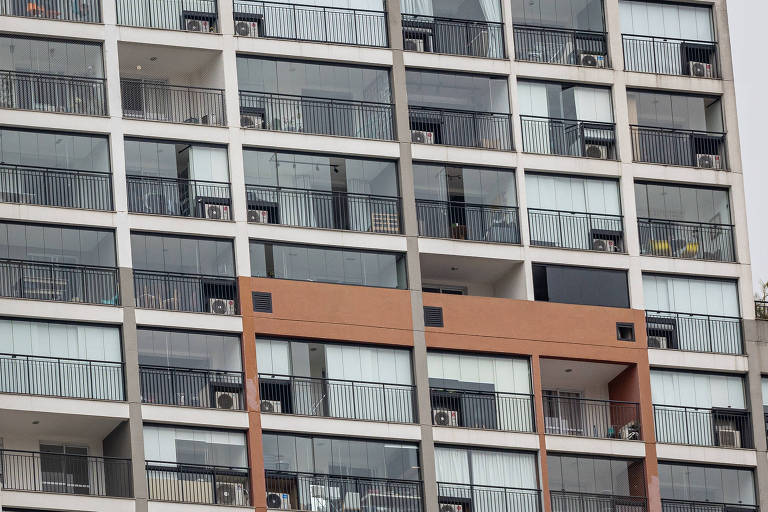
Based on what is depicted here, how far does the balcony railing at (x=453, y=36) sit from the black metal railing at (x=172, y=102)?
726 cm

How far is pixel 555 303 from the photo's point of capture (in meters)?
92.8

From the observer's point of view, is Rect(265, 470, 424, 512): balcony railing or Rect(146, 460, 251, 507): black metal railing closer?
Rect(146, 460, 251, 507): black metal railing

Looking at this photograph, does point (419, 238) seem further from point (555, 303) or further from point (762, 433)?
point (762, 433)

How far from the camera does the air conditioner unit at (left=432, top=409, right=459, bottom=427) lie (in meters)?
90.4

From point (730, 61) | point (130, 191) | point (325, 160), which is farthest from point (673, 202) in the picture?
point (130, 191)

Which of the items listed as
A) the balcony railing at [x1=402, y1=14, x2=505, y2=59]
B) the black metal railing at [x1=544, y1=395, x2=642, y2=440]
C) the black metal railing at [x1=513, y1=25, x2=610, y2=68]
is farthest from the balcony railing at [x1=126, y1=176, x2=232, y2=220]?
the black metal railing at [x1=544, y1=395, x2=642, y2=440]

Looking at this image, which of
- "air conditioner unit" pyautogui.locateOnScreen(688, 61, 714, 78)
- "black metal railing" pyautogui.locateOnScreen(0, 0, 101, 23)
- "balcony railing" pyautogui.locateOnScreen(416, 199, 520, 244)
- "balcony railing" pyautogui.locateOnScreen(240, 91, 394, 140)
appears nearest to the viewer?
"black metal railing" pyautogui.locateOnScreen(0, 0, 101, 23)

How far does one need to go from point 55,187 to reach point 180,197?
413 cm

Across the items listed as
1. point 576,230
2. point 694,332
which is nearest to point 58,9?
point 576,230

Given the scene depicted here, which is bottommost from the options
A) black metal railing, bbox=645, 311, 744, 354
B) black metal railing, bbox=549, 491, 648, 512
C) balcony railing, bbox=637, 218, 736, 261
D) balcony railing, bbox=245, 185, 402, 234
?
black metal railing, bbox=549, 491, 648, 512

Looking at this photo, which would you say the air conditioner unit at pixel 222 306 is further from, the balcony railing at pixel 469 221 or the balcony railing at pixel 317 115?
the balcony railing at pixel 469 221

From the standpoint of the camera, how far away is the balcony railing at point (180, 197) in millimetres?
89875

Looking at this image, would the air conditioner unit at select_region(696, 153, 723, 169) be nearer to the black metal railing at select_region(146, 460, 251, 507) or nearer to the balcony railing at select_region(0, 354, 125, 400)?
the black metal railing at select_region(146, 460, 251, 507)

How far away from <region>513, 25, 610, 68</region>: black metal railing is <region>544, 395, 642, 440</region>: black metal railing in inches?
466
